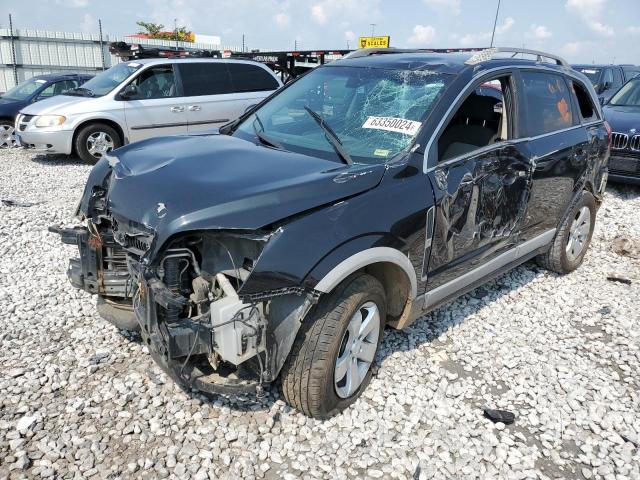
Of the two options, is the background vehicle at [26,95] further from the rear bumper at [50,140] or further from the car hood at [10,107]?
the rear bumper at [50,140]

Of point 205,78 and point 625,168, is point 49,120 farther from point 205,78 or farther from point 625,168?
point 625,168

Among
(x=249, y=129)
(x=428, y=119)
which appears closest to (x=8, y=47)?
(x=249, y=129)

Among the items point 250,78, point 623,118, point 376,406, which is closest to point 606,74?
point 623,118

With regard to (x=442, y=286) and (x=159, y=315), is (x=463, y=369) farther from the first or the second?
(x=159, y=315)

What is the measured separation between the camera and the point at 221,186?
2.68m

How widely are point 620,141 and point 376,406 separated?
6.94 metres

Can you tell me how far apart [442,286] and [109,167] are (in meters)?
2.32

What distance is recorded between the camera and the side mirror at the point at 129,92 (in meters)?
9.27

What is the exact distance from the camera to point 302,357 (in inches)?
107

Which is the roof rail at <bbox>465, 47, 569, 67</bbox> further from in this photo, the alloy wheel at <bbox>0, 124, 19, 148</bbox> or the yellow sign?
the alloy wheel at <bbox>0, 124, 19, 148</bbox>

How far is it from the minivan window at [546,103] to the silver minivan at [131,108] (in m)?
6.58

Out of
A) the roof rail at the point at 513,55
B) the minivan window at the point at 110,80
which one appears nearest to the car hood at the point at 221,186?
the roof rail at the point at 513,55

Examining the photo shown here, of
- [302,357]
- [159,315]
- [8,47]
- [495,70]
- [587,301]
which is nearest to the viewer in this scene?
[159,315]

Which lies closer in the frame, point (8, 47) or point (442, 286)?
point (442, 286)
